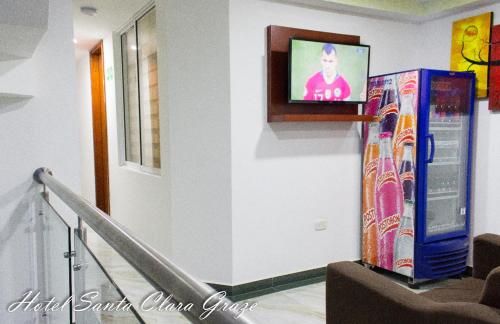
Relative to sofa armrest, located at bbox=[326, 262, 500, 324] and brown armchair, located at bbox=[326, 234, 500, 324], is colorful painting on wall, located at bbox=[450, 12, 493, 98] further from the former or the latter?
sofa armrest, located at bbox=[326, 262, 500, 324]

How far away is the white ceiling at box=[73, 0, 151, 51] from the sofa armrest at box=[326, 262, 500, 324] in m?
3.32

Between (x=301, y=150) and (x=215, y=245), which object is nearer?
(x=215, y=245)

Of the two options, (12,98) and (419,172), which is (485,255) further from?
(12,98)

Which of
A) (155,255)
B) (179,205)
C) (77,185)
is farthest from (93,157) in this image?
(155,255)

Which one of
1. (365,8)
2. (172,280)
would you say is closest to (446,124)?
(365,8)

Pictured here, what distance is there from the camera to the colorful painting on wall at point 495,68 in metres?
3.60

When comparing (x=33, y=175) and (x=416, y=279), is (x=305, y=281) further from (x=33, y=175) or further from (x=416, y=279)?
(x=33, y=175)

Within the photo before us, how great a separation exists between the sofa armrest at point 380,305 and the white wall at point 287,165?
1.34 meters

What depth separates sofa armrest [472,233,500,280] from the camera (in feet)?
8.54

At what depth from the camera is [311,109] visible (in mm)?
3650

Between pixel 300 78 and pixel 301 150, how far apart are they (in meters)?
0.66

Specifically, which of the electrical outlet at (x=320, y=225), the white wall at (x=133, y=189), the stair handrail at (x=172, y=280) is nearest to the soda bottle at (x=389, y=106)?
the electrical outlet at (x=320, y=225)

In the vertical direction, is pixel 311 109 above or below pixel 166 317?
above

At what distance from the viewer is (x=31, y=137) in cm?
253
